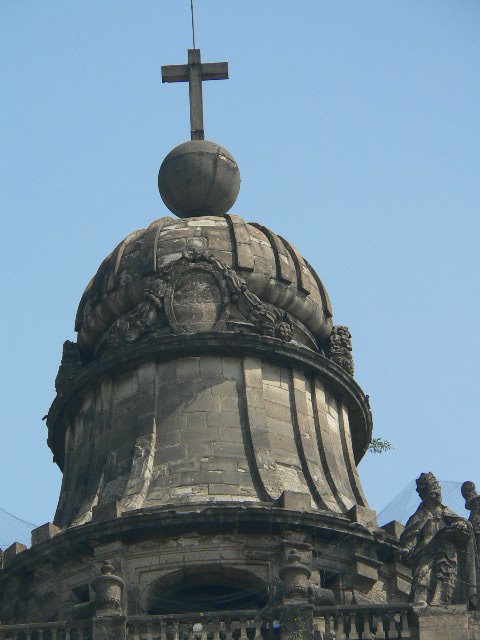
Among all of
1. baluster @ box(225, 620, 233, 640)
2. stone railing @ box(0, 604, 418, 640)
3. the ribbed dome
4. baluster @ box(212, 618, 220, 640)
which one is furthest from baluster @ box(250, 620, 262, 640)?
the ribbed dome

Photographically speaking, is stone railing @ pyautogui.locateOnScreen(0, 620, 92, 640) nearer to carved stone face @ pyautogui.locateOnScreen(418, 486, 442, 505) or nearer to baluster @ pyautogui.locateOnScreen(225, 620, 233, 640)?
baluster @ pyautogui.locateOnScreen(225, 620, 233, 640)

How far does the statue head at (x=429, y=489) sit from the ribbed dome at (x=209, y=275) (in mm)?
6388

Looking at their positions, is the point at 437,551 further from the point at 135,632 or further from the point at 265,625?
the point at 135,632

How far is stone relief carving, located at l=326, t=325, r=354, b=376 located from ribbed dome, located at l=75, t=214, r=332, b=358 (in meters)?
0.22

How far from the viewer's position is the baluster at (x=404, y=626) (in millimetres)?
47188

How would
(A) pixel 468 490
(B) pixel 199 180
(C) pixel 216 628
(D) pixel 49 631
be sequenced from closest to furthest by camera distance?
(C) pixel 216 628 < (D) pixel 49 631 < (A) pixel 468 490 < (B) pixel 199 180

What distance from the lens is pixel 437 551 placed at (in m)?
48.8

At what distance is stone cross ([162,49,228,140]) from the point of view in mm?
61938

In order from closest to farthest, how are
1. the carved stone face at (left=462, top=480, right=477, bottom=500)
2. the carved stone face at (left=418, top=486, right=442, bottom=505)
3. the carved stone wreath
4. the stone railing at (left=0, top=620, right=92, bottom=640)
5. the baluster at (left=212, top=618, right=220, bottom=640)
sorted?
the baluster at (left=212, top=618, right=220, bottom=640), the stone railing at (left=0, top=620, right=92, bottom=640), the carved stone face at (left=462, top=480, right=477, bottom=500), the carved stone face at (left=418, top=486, right=442, bottom=505), the carved stone wreath

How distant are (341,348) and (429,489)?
6.94m

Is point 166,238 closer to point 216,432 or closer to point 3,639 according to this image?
point 216,432

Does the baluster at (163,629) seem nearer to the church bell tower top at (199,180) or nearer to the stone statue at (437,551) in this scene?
the stone statue at (437,551)

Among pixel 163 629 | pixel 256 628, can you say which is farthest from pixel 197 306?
pixel 256 628

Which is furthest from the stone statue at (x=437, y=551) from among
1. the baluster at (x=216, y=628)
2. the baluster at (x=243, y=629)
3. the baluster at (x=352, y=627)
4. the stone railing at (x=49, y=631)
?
the stone railing at (x=49, y=631)
